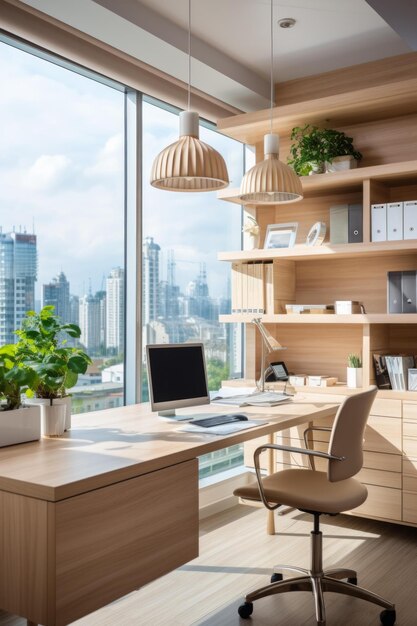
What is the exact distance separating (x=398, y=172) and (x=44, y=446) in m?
2.47

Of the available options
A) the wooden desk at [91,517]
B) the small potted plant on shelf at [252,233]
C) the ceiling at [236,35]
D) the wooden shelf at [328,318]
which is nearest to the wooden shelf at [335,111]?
the ceiling at [236,35]

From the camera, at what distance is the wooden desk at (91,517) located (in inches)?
75.9

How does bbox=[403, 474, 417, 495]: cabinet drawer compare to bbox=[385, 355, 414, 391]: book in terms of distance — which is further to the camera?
bbox=[385, 355, 414, 391]: book

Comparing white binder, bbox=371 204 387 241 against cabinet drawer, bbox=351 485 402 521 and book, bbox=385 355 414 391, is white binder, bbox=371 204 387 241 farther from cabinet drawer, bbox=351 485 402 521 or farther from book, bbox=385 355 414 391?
cabinet drawer, bbox=351 485 402 521

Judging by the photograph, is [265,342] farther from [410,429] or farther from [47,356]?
[47,356]

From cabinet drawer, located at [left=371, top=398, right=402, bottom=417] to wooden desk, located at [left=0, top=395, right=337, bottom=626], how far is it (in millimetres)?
1439

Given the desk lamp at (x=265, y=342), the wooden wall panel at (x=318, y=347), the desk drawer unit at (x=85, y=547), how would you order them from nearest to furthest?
the desk drawer unit at (x=85, y=547), the desk lamp at (x=265, y=342), the wooden wall panel at (x=318, y=347)

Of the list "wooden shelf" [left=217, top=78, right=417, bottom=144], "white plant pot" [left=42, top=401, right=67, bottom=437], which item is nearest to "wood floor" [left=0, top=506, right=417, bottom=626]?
"white plant pot" [left=42, top=401, right=67, bottom=437]

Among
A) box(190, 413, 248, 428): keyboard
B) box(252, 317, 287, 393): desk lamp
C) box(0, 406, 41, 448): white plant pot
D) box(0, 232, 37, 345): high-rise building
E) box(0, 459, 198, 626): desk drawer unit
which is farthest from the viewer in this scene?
box(252, 317, 287, 393): desk lamp

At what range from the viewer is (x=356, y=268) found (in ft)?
14.1

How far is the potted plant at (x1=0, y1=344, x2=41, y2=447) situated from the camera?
247 cm

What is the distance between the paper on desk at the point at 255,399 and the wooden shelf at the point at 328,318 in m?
0.54

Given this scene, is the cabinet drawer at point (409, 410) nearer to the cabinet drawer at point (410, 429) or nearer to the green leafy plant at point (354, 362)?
the cabinet drawer at point (410, 429)

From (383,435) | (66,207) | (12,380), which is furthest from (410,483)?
(66,207)
